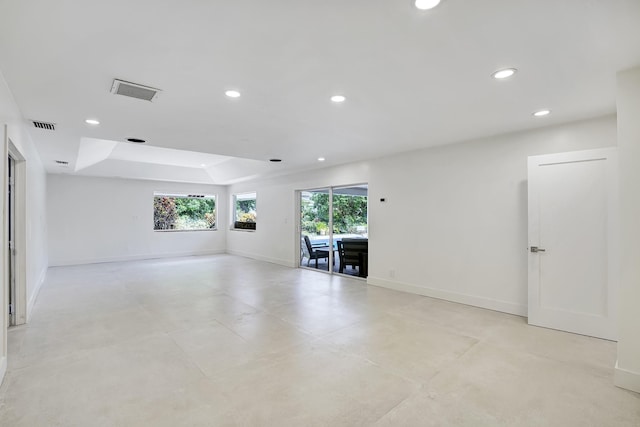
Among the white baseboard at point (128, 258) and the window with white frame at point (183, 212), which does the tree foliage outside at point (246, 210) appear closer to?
the window with white frame at point (183, 212)

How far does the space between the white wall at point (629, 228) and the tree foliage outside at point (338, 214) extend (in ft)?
13.7

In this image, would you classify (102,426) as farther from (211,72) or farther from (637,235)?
(637,235)

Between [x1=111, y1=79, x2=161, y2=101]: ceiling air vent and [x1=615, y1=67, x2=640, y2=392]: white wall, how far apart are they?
3901mm

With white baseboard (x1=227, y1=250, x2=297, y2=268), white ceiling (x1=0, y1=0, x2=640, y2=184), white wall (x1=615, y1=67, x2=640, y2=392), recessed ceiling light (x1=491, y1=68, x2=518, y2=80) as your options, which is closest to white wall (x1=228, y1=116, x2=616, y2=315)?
white ceiling (x1=0, y1=0, x2=640, y2=184)

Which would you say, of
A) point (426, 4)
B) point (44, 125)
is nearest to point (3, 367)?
point (44, 125)

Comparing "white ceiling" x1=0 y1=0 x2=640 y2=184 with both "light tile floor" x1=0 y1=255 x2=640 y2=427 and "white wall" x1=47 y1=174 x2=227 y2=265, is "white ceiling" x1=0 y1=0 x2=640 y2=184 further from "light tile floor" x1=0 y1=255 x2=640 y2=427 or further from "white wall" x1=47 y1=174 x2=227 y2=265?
"white wall" x1=47 y1=174 x2=227 y2=265

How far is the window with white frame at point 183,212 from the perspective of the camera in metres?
9.69

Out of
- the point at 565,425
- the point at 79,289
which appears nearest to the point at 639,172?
the point at 565,425

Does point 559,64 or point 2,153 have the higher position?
point 559,64

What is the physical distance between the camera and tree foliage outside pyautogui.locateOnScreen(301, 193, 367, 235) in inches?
259

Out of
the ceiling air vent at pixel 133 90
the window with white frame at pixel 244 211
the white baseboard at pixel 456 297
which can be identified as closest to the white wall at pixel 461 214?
the white baseboard at pixel 456 297

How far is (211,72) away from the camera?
8.15ft

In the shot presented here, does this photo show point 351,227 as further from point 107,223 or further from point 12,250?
point 107,223

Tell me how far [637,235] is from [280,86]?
3093 millimetres
